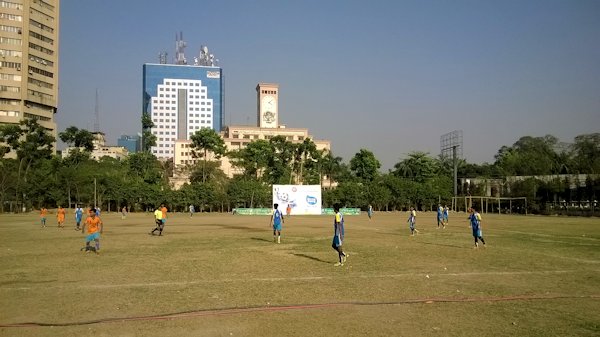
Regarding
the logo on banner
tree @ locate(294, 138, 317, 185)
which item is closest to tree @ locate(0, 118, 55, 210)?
the logo on banner

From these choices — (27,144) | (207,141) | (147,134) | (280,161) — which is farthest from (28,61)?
(280,161)

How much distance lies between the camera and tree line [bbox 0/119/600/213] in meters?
75.2

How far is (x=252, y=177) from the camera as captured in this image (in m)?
97.6

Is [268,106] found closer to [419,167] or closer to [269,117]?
[269,117]

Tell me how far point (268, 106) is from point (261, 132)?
42.0 ft

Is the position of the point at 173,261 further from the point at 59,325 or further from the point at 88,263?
the point at 59,325

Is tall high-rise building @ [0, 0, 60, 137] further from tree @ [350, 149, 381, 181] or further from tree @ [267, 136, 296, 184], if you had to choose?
tree @ [350, 149, 381, 181]

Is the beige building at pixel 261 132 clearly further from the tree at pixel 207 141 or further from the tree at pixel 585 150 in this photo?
the tree at pixel 585 150

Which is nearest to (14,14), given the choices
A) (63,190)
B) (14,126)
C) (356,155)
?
(14,126)

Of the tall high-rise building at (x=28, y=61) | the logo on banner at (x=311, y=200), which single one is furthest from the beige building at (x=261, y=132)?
the logo on banner at (x=311, y=200)

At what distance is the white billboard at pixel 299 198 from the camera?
67375 millimetres

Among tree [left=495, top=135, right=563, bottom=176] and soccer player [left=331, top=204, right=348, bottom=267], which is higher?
tree [left=495, top=135, right=563, bottom=176]

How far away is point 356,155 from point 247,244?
85.6m

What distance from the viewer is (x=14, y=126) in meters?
80.6
